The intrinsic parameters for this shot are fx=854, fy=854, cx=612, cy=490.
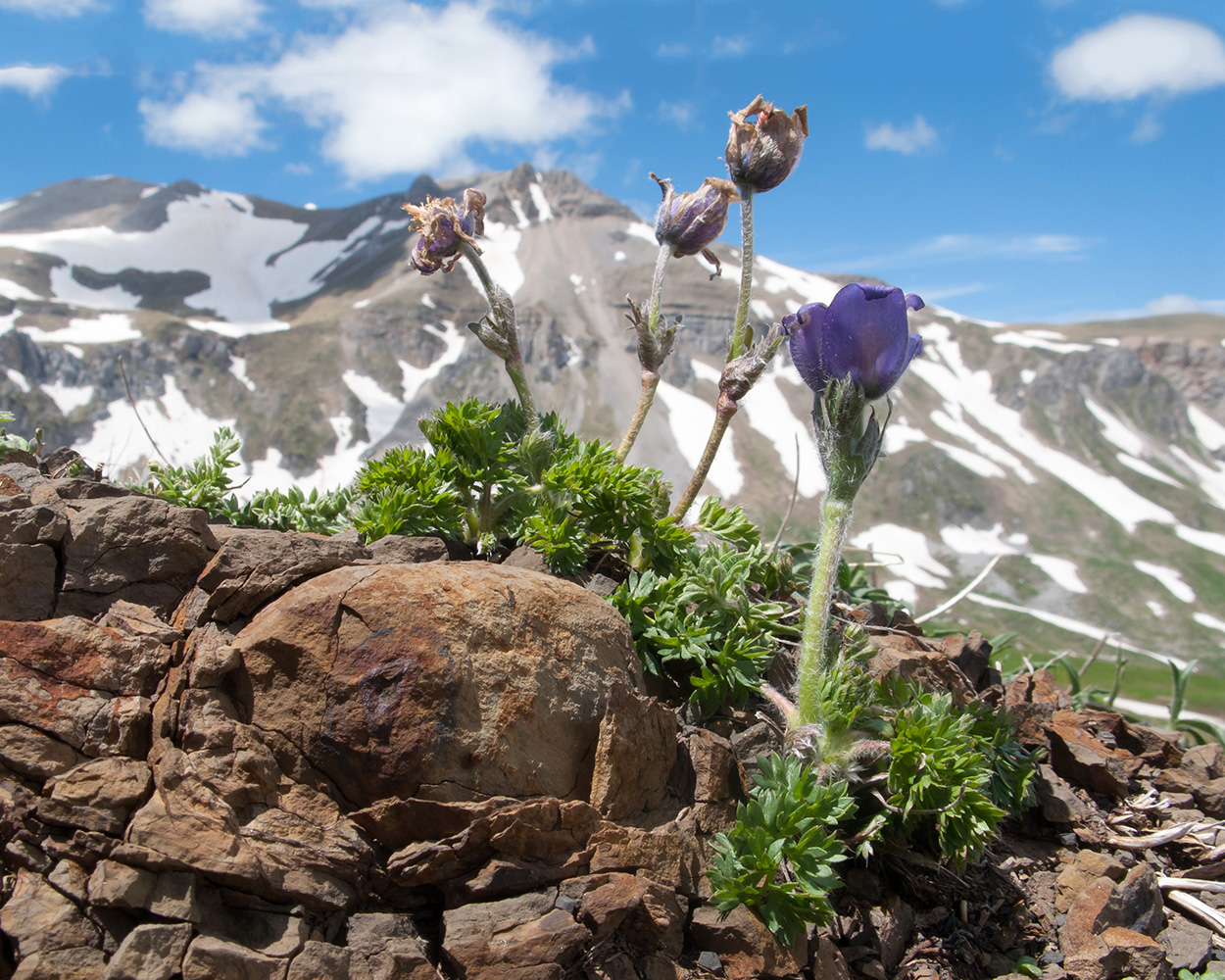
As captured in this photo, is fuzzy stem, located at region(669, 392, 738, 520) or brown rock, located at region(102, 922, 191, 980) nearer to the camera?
brown rock, located at region(102, 922, 191, 980)

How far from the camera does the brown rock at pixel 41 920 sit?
264 centimetres

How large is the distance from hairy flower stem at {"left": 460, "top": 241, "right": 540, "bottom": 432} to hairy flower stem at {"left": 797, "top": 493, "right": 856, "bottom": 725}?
6.48 ft

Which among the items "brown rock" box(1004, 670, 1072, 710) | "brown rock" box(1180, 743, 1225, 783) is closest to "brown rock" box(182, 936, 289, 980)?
"brown rock" box(1004, 670, 1072, 710)

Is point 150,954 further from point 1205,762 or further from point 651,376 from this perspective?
point 1205,762

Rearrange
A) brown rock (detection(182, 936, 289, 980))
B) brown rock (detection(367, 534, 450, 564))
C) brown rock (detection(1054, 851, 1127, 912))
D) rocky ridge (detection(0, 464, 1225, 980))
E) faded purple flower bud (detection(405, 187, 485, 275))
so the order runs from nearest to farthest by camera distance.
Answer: brown rock (detection(182, 936, 289, 980)) < rocky ridge (detection(0, 464, 1225, 980)) < brown rock (detection(1054, 851, 1127, 912)) < brown rock (detection(367, 534, 450, 564)) < faded purple flower bud (detection(405, 187, 485, 275))

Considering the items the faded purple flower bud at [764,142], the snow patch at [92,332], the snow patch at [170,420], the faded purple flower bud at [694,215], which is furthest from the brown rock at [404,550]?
the snow patch at [92,332]

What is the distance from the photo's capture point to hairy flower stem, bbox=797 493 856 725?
13.2 feet

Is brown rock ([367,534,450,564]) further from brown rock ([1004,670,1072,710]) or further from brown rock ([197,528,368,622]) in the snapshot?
brown rock ([1004,670,1072,710])

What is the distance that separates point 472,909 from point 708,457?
3.05m

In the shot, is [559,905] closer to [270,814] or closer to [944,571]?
[270,814]

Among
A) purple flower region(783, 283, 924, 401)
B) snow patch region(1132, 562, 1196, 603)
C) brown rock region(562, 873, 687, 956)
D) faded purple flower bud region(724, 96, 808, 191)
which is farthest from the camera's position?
snow patch region(1132, 562, 1196, 603)

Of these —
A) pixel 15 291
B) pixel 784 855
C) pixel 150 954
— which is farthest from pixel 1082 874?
pixel 15 291

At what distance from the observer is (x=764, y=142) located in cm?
522

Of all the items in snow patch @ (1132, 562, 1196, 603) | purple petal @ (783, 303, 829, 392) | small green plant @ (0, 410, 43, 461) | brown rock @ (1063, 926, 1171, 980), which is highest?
purple petal @ (783, 303, 829, 392)
